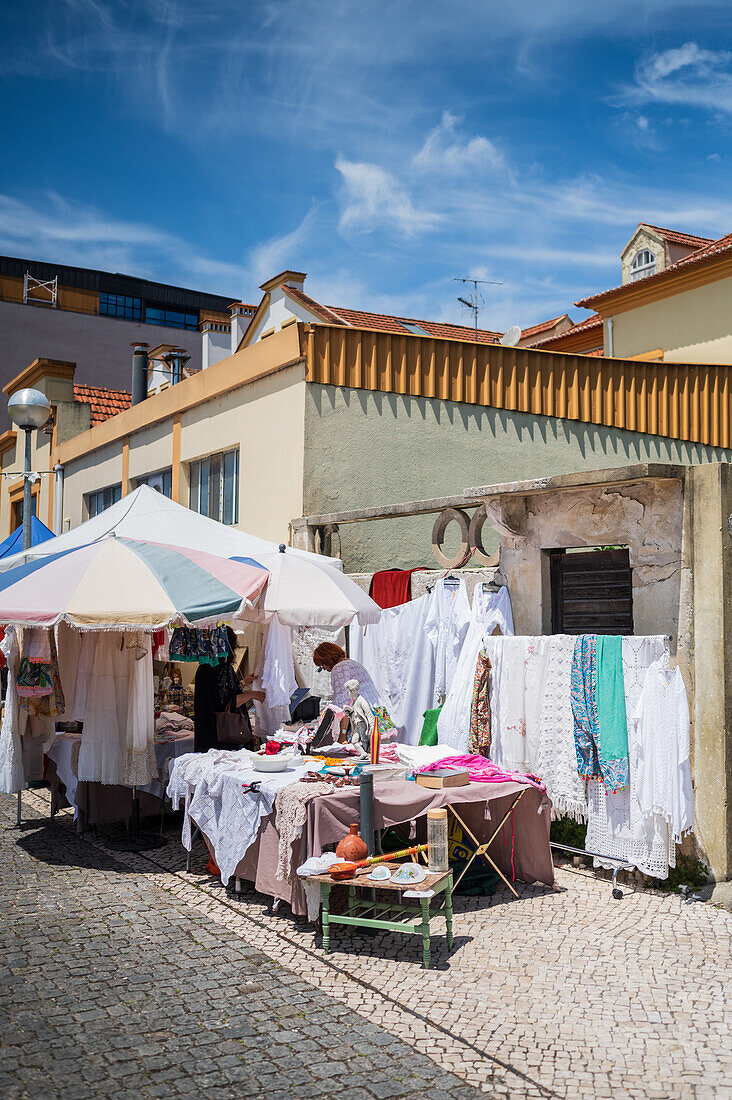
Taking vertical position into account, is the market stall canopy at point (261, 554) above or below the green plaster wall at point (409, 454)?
below

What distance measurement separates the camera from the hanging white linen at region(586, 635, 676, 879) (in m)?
7.06

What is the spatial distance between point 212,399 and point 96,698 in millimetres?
7497

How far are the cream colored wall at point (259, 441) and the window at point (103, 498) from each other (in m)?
2.85

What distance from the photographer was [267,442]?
13.3m

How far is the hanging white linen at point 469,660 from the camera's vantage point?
8562mm

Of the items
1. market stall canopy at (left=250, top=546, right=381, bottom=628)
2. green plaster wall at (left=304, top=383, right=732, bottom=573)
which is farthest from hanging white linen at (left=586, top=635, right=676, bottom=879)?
green plaster wall at (left=304, top=383, right=732, bottom=573)

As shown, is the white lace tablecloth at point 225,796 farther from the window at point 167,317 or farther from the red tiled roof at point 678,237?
the window at point 167,317

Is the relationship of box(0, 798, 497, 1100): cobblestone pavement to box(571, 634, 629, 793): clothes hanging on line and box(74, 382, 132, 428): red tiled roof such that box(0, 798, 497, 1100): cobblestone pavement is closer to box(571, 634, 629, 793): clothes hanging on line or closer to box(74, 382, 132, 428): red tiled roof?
box(571, 634, 629, 793): clothes hanging on line

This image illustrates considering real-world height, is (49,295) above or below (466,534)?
above

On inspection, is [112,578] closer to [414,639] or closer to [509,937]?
[414,639]

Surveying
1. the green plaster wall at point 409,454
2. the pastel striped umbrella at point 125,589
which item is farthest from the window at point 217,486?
the pastel striped umbrella at point 125,589

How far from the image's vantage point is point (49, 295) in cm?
3728

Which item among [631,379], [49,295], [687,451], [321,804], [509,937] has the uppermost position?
[49,295]

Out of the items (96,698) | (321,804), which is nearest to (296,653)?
(96,698)
